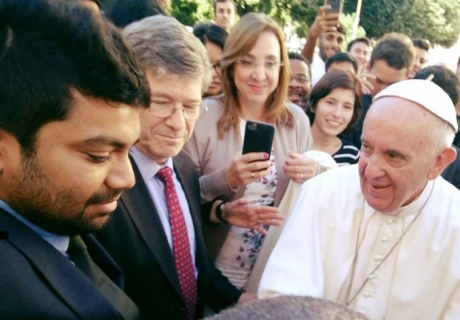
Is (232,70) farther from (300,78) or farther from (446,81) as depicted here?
(446,81)

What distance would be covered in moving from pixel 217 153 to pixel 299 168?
0.47 metres

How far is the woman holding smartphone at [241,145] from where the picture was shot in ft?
8.18

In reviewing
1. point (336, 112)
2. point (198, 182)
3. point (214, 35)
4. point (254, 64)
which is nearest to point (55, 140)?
point (198, 182)

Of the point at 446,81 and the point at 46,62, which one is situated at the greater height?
the point at 46,62

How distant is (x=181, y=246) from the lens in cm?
190

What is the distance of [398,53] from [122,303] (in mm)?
4605

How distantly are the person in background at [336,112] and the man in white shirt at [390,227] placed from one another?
1.35m

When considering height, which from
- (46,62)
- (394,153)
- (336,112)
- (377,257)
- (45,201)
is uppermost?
(46,62)

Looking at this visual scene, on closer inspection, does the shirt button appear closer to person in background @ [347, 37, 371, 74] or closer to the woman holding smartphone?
the woman holding smartphone

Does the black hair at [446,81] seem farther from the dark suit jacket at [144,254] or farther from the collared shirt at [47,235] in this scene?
the collared shirt at [47,235]

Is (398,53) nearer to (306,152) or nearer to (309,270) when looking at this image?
(306,152)

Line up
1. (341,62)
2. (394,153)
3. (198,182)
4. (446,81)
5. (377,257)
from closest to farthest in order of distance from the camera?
(394,153), (377,257), (198,182), (446,81), (341,62)

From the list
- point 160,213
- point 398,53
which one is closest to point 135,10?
point 160,213

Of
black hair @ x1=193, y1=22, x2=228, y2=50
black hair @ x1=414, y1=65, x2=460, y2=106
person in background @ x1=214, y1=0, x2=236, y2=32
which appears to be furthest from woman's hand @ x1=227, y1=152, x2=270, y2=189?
person in background @ x1=214, y1=0, x2=236, y2=32
